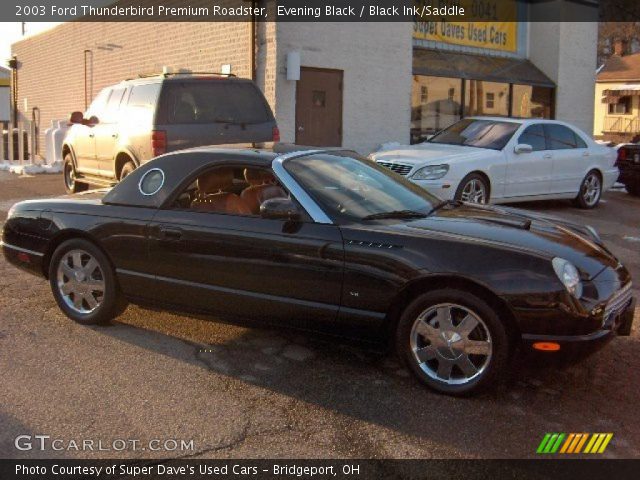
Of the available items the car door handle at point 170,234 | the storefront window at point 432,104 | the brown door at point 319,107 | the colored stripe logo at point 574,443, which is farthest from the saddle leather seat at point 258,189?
the storefront window at point 432,104

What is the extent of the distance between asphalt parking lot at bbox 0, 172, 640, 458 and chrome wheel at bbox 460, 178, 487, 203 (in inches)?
199

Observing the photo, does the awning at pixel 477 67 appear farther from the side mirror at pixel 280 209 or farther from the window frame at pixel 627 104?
the window frame at pixel 627 104

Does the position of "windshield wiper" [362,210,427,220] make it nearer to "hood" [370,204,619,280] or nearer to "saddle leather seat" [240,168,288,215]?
"hood" [370,204,619,280]

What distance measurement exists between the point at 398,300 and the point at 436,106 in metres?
13.6

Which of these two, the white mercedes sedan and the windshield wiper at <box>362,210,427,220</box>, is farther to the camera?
the white mercedes sedan

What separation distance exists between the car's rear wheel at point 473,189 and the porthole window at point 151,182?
5698 mm

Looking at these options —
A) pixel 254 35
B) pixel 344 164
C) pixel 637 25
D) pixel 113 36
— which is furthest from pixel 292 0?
pixel 637 25

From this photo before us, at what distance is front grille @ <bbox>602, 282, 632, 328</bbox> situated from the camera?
4.35 m

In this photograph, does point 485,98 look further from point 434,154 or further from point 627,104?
point 627,104

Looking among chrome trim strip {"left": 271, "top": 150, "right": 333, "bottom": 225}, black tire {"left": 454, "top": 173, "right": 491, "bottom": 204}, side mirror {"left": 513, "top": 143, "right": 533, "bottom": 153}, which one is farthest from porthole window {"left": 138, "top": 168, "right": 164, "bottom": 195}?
side mirror {"left": 513, "top": 143, "right": 533, "bottom": 153}

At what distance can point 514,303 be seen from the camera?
4.22 m

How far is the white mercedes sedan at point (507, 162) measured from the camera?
10375mm

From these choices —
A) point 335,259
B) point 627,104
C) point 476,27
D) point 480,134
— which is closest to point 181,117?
point 480,134

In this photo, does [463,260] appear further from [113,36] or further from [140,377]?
[113,36]
